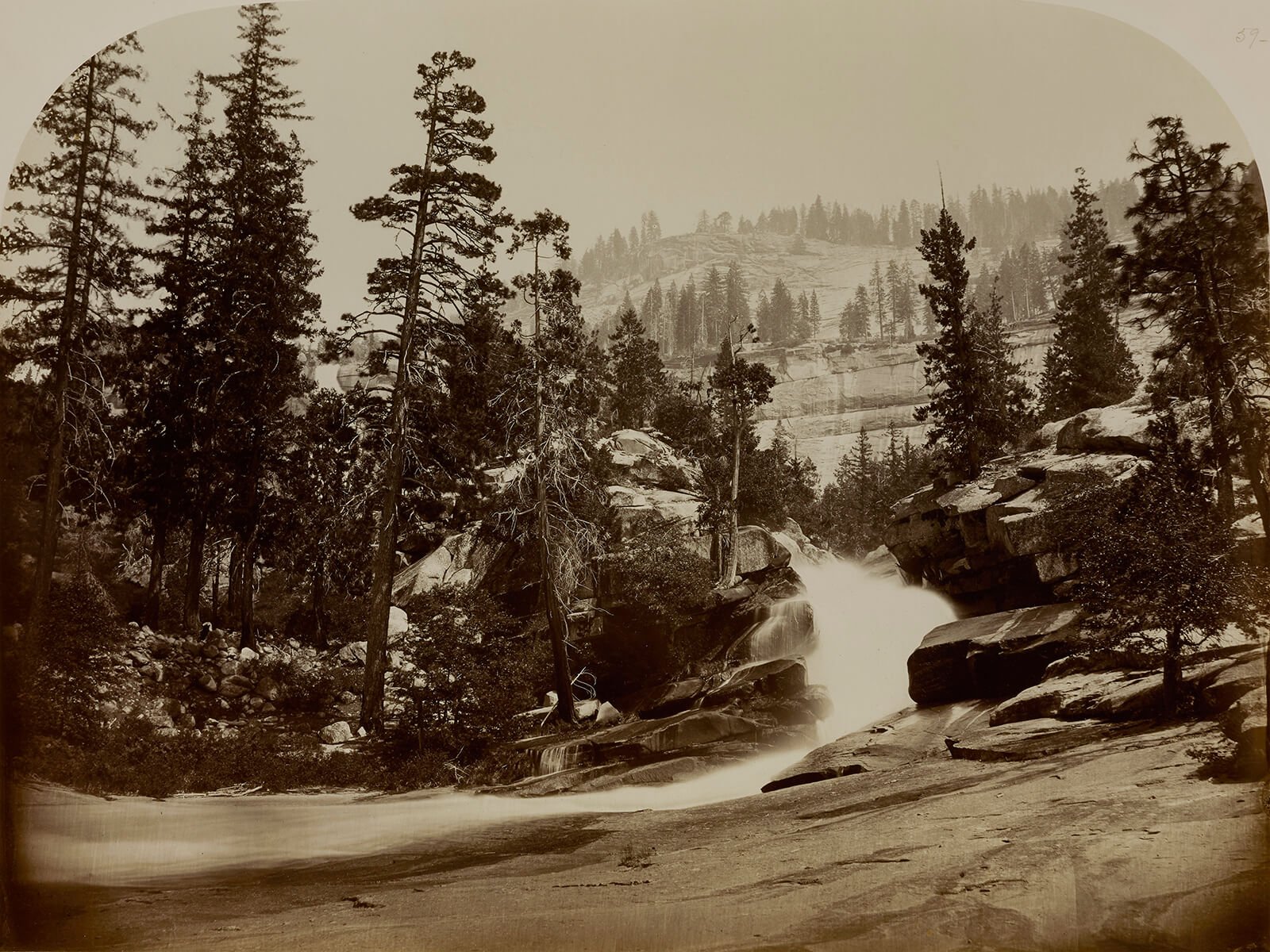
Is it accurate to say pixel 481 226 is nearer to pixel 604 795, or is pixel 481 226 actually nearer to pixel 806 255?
pixel 806 255

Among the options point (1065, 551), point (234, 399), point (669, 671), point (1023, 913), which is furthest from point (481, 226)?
point (1023, 913)

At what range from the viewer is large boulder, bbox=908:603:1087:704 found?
5.78m

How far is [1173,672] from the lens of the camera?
17.2 feet

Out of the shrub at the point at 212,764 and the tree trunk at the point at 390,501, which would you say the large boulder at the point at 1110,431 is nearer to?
the tree trunk at the point at 390,501

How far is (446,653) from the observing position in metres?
6.10

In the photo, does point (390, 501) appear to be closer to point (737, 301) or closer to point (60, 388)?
point (60, 388)

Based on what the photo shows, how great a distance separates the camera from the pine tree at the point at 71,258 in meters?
5.45

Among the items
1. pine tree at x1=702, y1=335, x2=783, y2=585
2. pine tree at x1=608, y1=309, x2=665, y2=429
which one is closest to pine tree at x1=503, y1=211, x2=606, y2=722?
pine tree at x1=608, y1=309, x2=665, y2=429

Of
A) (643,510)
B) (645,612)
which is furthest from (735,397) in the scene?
(645,612)

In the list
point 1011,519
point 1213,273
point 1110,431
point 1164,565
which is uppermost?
point 1213,273

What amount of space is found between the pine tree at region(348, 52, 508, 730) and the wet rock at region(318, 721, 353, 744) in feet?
1.56

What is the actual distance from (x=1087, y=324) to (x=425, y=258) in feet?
15.1

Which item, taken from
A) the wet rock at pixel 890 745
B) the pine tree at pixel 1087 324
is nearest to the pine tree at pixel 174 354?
the wet rock at pixel 890 745

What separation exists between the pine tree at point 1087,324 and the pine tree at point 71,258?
6094 mm
